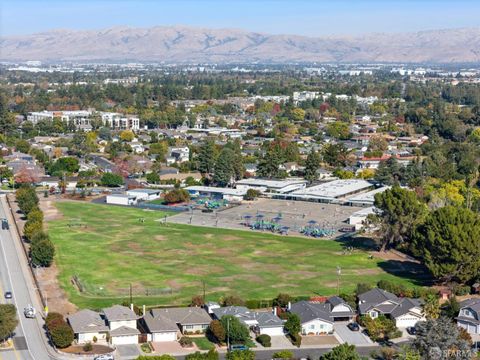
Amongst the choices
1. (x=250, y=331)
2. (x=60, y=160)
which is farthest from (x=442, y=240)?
(x=60, y=160)

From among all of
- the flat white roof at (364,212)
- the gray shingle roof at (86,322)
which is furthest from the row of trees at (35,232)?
the flat white roof at (364,212)

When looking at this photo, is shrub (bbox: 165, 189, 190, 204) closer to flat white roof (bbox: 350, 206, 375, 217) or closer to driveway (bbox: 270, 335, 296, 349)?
flat white roof (bbox: 350, 206, 375, 217)

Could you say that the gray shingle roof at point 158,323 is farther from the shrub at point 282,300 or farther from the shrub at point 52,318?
the shrub at point 282,300

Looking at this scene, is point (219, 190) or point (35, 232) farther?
point (219, 190)

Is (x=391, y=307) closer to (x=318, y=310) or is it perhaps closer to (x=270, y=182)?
(x=318, y=310)

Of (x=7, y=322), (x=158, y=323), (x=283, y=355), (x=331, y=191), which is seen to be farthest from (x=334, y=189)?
(x=7, y=322)
